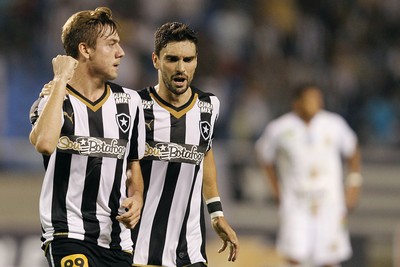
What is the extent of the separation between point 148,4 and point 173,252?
8860mm

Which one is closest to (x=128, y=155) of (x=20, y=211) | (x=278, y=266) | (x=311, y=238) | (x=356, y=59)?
(x=311, y=238)

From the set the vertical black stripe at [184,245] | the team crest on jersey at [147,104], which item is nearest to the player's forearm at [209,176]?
the vertical black stripe at [184,245]

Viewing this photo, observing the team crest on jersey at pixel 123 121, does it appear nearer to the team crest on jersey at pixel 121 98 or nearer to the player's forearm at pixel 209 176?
the team crest on jersey at pixel 121 98

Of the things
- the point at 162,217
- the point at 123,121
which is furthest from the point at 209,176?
the point at 123,121

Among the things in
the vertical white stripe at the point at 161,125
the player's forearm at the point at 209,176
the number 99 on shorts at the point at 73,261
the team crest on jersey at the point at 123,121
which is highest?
the vertical white stripe at the point at 161,125

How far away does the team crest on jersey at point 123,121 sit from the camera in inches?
217

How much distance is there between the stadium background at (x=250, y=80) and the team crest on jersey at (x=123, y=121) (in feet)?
19.7

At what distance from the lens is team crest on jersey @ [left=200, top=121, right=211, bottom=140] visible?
20.1 feet

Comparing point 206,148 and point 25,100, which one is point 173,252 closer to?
point 206,148

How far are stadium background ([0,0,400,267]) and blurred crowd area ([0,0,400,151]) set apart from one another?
2 centimetres

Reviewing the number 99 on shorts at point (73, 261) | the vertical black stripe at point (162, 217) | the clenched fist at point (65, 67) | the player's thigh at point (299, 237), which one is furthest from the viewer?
the player's thigh at point (299, 237)

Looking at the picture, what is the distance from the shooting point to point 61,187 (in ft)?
17.5

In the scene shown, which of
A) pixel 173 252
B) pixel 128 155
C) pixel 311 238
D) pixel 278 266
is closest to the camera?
pixel 128 155

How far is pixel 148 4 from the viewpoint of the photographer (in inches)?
573
